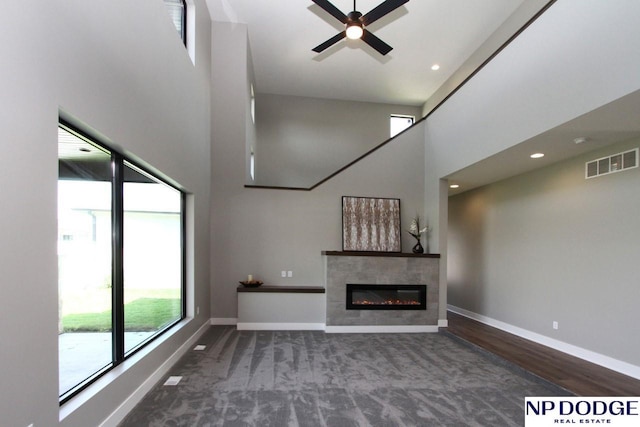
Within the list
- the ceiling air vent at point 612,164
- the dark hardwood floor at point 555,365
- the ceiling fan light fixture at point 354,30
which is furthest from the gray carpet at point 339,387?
the ceiling fan light fixture at point 354,30

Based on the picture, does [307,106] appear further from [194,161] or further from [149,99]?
[149,99]

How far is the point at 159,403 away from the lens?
2.72m

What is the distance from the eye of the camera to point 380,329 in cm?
518

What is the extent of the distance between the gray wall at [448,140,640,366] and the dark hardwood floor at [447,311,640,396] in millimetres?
258

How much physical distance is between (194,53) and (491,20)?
16.0 ft

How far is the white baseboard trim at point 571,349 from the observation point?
330 cm

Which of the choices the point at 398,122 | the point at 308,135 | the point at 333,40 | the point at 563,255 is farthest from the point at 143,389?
the point at 398,122

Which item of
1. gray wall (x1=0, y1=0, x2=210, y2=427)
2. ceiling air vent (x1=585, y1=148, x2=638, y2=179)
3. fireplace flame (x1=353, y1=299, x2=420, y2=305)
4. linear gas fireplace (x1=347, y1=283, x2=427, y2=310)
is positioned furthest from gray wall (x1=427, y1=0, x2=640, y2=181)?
gray wall (x1=0, y1=0, x2=210, y2=427)

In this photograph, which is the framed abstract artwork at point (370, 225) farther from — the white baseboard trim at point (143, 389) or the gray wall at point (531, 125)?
the white baseboard trim at point (143, 389)

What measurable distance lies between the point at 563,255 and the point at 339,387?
3.52 metres

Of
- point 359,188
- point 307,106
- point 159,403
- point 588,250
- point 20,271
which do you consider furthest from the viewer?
point 307,106

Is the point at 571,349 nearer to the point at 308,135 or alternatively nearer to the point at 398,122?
the point at 398,122

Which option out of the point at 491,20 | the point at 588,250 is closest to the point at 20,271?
the point at 588,250

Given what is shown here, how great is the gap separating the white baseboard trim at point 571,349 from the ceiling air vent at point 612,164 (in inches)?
85.0
